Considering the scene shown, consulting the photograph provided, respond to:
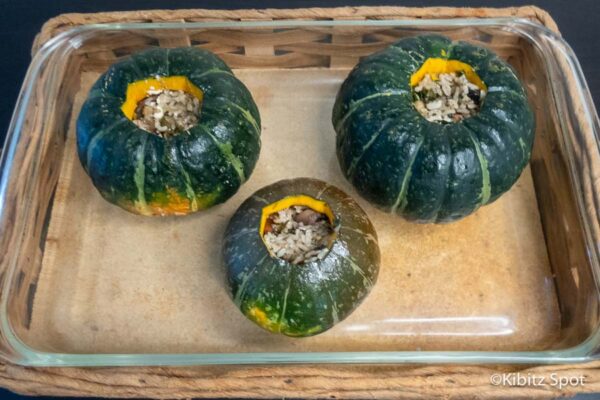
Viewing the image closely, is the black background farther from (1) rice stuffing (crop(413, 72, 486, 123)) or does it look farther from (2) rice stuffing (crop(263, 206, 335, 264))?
(2) rice stuffing (crop(263, 206, 335, 264))

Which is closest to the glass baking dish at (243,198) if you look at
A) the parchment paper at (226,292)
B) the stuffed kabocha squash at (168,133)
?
the parchment paper at (226,292)

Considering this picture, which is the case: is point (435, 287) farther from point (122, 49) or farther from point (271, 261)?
point (122, 49)

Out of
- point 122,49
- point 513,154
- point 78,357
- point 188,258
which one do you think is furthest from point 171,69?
point 513,154

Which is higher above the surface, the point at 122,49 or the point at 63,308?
the point at 122,49

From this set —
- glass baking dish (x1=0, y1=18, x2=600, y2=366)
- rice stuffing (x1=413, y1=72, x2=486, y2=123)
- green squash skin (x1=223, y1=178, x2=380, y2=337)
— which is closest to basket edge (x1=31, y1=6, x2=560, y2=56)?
glass baking dish (x1=0, y1=18, x2=600, y2=366)

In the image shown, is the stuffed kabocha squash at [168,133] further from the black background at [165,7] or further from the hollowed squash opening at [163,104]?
the black background at [165,7]

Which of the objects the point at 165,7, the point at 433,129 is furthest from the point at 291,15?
the point at 165,7

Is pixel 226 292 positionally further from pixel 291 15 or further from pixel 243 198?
pixel 291 15
